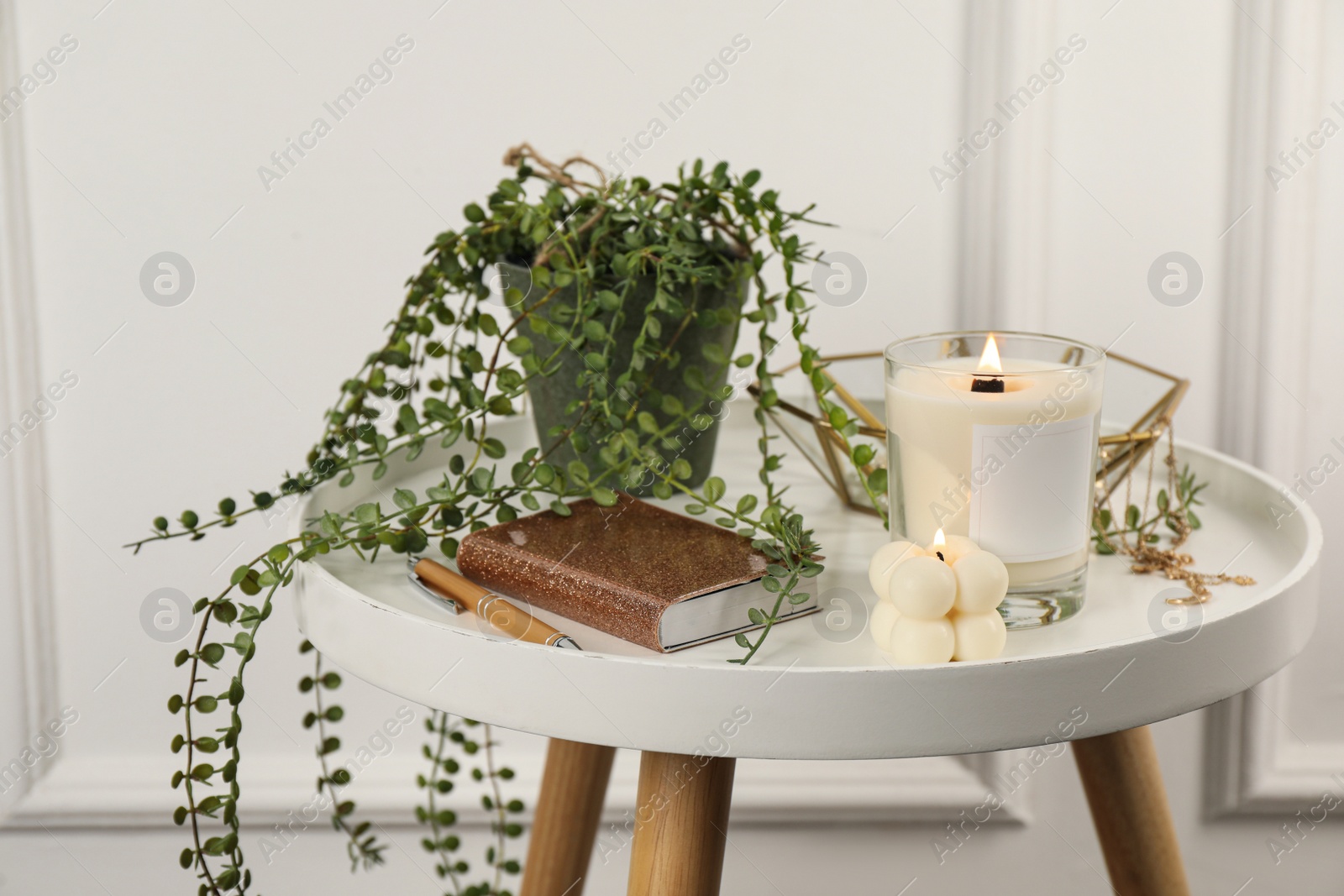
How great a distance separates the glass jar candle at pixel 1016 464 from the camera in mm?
537

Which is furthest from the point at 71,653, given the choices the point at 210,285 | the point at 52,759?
the point at 210,285

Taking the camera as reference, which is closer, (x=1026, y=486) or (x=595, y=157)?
(x=1026, y=486)

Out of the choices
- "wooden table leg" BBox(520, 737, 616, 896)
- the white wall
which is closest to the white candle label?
"wooden table leg" BBox(520, 737, 616, 896)

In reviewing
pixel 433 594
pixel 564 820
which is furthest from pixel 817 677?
pixel 564 820

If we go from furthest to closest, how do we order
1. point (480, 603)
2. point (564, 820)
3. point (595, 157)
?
point (595, 157) < point (564, 820) < point (480, 603)

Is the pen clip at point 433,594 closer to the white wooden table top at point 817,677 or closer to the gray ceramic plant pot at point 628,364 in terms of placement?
the white wooden table top at point 817,677

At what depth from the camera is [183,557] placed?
3.74 ft

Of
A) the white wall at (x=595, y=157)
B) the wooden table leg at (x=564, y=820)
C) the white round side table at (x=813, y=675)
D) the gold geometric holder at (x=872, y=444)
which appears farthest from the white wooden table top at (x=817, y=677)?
the white wall at (x=595, y=157)

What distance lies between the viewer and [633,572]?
0.55 meters

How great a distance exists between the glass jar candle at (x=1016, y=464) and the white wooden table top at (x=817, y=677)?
0.03 meters

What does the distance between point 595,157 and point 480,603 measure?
2.08 ft

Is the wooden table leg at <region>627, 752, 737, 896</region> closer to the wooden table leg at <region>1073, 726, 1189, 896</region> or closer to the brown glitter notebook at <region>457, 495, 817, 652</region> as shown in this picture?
the brown glitter notebook at <region>457, 495, 817, 652</region>

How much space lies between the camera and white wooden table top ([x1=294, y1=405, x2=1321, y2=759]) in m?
0.45

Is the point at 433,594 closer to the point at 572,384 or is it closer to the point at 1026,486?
the point at 572,384
